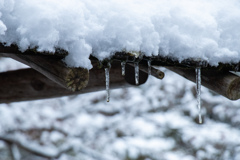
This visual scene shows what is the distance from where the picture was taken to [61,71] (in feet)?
3.72

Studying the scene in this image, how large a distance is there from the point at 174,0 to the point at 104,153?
4.03 meters

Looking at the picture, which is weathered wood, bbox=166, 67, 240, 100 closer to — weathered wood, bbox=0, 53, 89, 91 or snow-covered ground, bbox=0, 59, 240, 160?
weathered wood, bbox=0, 53, 89, 91

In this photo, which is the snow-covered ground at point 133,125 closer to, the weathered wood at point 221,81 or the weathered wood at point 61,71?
the weathered wood at point 221,81

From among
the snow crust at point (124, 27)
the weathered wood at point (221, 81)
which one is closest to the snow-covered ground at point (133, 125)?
the weathered wood at point (221, 81)

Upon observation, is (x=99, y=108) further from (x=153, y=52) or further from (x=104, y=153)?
(x=153, y=52)

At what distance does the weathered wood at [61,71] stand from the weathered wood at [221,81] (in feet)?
2.14

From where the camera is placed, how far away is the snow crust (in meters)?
1.00

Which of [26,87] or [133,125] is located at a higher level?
[26,87]

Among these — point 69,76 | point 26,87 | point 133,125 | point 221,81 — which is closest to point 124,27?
point 69,76

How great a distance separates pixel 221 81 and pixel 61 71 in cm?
85

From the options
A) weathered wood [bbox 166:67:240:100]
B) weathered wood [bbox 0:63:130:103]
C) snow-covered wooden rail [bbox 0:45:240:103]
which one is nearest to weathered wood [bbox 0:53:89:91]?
snow-covered wooden rail [bbox 0:45:240:103]

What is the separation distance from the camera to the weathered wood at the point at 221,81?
4.96 feet

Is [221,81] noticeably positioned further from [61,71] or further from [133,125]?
[133,125]

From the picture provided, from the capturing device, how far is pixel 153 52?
122 centimetres
